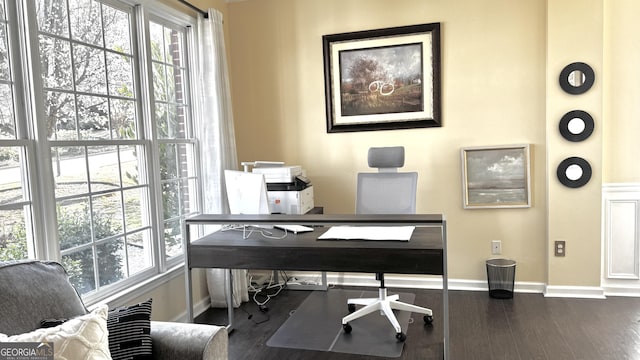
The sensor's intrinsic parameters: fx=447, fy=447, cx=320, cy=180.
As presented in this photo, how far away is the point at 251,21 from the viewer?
13.8 ft

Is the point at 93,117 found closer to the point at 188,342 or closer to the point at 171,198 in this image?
the point at 171,198

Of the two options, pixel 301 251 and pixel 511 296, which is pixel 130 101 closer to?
pixel 301 251

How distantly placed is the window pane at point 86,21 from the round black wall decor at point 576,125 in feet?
11.1

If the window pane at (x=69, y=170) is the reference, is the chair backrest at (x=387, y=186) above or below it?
below

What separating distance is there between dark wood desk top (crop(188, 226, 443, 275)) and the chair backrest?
18.6 inches

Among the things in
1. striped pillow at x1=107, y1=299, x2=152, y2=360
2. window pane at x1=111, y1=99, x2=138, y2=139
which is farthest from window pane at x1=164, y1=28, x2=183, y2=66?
striped pillow at x1=107, y1=299, x2=152, y2=360

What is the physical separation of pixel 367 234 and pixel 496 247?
165 cm

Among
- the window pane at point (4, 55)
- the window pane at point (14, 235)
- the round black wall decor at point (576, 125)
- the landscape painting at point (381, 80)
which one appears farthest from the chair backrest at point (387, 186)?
the window pane at point (4, 55)

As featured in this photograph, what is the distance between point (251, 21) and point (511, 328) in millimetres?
3376

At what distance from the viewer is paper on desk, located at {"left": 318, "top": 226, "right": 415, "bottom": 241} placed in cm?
262

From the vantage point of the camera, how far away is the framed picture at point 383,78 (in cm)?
380

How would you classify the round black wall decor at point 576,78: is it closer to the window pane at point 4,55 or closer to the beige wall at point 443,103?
the beige wall at point 443,103

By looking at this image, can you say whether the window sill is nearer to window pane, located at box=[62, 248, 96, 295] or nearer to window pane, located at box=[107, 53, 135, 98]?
window pane, located at box=[62, 248, 96, 295]

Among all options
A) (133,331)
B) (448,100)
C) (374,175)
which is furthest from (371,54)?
(133,331)
